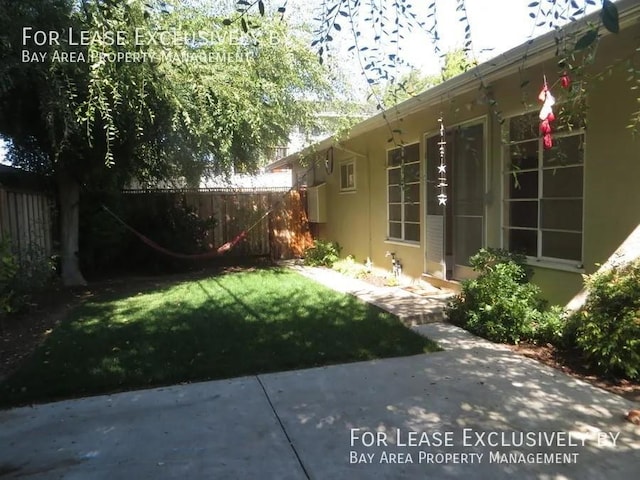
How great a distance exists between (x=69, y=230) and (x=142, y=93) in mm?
3956

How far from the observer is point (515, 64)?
5.01m

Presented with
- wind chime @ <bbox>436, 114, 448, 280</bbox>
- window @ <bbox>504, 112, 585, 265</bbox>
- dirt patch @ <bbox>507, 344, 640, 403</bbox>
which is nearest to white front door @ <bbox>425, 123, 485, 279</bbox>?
wind chime @ <bbox>436, 114, 448, 280</bbox>

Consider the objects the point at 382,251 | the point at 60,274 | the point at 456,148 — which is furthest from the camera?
the point at 382,251

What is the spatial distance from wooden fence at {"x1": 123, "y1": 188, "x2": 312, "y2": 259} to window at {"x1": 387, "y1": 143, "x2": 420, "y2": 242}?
146 inches

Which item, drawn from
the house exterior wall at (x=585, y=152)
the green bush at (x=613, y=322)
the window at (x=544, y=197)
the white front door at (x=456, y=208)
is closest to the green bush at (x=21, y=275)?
the house exterior wall at (x=585, y=152)

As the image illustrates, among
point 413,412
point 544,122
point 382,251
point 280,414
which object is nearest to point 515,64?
point 544,122

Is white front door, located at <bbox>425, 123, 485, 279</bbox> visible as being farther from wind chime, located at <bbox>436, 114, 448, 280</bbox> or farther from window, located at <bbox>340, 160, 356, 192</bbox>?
window, located at <bbox>340, 160, 356, 192</bbox>

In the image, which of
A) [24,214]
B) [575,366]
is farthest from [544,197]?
[24,214]

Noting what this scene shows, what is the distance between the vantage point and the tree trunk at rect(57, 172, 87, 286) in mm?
8836

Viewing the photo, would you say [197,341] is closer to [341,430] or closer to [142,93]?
[341,430]

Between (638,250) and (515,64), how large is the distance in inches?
83.0

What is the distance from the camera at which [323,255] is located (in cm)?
1180

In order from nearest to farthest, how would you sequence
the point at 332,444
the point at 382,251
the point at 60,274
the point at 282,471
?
1. the point at 282,471
2. the point at 332,444
3. the point at 60,274
4. the point at 382,251

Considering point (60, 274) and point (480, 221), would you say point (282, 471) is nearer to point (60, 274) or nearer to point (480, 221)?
point (480, 221)
